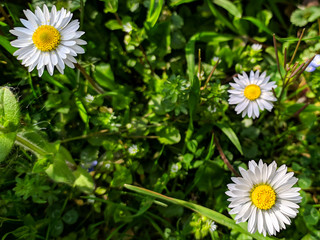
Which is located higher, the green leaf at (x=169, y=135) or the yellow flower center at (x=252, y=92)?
the yellow flower center at (x=252, y=92)

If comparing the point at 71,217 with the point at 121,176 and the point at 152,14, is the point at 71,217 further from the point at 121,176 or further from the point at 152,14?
the point at 152,14

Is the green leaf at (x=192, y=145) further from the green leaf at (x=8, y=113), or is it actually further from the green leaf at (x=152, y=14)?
the green leaf at (x=8, y=113)

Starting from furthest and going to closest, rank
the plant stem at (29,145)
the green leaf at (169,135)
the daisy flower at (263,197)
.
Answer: the green leaf at (169,135)
the plant stem at (29,145)
the daisy flower at (263,197)

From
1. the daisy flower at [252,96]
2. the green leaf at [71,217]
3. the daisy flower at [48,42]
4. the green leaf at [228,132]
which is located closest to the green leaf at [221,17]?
the daisy flower at [252,96]

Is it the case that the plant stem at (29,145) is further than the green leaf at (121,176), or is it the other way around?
the green leaf at (121,176)

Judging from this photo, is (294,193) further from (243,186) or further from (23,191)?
(23,191)

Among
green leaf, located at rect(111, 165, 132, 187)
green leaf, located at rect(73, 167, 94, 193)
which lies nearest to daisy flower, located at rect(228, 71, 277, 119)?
green leaf, located at rect(111, 165, 132, 187)

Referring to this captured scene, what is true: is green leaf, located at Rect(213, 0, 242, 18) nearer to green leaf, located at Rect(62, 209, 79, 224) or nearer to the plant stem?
the plant stem
